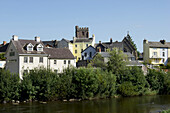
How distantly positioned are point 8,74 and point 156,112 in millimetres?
27739

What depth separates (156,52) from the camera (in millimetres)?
93125

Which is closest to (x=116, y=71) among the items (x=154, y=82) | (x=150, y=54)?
(x=154, y=82)

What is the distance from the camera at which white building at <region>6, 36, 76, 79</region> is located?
187ft

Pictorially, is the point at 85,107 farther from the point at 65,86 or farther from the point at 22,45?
the point at 22,45

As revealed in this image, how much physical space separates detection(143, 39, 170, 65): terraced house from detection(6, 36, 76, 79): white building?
125 feet

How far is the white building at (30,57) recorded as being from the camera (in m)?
57.1

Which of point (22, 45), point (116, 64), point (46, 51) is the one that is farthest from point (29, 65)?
point (116, 64)

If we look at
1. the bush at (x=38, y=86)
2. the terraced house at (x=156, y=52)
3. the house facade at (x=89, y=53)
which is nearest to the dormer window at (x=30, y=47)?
the bush at (x=38, y=86)

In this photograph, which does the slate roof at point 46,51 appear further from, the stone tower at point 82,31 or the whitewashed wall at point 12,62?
the stone tower at point 82,31

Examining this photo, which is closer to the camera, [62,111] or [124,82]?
[62,111]

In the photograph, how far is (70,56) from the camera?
6469 cm

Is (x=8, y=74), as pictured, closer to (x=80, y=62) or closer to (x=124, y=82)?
(x=124, y=82)

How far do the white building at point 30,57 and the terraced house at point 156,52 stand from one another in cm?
3819

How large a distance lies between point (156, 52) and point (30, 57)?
1998 inches
